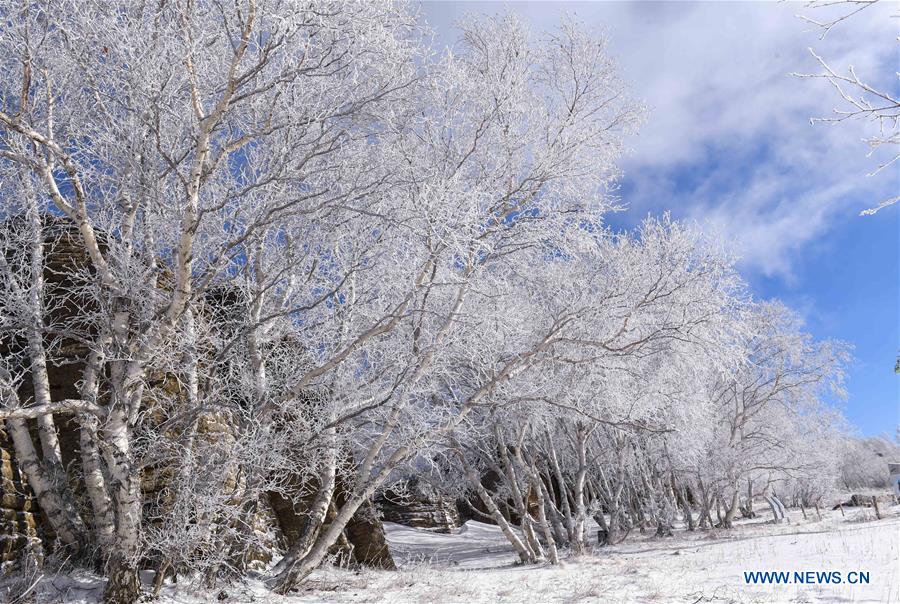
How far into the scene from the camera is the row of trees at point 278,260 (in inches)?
206

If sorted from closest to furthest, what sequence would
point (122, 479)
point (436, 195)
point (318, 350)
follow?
1. point (122, 479)
2. point (436, 195)
3. point (318, 350)

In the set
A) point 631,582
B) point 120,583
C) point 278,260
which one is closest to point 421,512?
point 631,582

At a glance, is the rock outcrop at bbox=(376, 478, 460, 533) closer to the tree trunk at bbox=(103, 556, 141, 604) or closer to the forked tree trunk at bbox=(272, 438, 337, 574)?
the forked tree trunk at bbox=(272, 438, 337, 574)

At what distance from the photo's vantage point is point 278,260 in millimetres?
7078

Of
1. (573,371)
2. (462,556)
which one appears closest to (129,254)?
(573,371)

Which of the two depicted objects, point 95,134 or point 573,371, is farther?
point 573,371

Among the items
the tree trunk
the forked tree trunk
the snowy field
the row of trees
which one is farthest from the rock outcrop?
the tree trunk

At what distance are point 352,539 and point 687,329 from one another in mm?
6294

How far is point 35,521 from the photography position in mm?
6719

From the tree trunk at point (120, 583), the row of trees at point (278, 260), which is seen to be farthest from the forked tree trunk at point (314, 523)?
the tree trunk at point (120, 583)

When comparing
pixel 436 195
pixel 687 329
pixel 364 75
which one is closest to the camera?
pixel 436 195

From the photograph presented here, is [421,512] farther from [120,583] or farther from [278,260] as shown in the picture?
[120,583]

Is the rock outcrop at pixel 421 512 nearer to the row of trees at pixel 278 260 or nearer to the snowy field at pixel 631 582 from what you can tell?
the snowy field at pixel 631 582

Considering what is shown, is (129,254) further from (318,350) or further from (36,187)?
(318,350)
